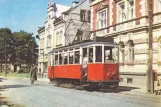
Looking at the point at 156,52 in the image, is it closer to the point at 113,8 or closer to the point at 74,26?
the point at 113,8

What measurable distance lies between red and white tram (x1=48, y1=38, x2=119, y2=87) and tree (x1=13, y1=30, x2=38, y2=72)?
57868 millimetres

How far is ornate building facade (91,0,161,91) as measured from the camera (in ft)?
79.0

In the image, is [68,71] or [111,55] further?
[68,71]

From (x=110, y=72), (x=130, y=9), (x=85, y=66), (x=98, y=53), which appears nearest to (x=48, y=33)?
(x=130, y=9)

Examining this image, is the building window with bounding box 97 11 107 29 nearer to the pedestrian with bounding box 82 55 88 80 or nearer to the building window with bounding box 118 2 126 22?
the building window with bounding box 118 2 126 22

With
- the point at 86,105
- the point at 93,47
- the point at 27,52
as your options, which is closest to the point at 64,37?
the point at 93,47

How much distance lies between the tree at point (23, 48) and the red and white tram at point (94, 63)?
57868 mm

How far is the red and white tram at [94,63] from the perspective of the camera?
19.6 metres

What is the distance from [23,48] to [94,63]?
64.6m

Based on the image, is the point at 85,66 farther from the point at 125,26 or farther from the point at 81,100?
the point at 125,26

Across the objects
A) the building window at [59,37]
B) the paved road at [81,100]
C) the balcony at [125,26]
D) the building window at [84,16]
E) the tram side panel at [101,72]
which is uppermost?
the building window at [84,16]

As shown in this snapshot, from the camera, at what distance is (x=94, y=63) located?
1972 cm

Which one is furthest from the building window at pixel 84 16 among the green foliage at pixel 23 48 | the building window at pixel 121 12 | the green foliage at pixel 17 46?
the green foliage at pixel 17 46

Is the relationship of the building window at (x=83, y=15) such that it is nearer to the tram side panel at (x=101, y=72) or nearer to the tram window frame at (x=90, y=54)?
the tram window frame at (x=90, y=54)
